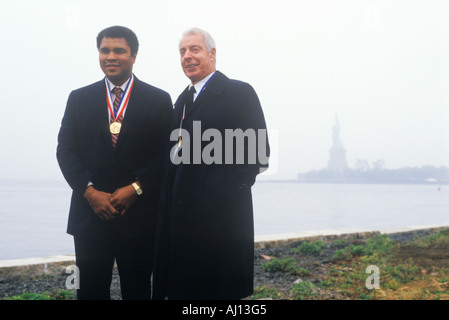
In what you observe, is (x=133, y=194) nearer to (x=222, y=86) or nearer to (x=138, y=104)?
(x=138, y=104)

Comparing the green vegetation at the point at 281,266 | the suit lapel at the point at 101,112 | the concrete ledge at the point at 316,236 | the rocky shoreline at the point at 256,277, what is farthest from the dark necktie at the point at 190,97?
the concrete ledge at the point at 316,236

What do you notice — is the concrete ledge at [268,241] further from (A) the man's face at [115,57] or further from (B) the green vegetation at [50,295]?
(A) the man's face at [115,57]

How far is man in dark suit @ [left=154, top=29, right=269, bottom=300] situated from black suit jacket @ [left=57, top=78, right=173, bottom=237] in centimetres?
12

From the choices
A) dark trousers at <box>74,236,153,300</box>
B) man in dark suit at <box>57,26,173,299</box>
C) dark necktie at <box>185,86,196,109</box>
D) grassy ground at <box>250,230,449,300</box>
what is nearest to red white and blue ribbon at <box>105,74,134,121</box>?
man in dark suit at <box>57,26,173,299</box>

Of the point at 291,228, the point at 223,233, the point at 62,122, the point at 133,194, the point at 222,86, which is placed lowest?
the point at 291,228

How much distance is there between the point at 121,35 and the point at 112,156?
772mm

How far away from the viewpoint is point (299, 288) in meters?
5.43

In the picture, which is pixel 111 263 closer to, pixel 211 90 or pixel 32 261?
pixel 211 90

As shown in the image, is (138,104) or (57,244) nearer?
(138,104)

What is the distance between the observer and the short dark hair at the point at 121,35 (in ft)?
10.0

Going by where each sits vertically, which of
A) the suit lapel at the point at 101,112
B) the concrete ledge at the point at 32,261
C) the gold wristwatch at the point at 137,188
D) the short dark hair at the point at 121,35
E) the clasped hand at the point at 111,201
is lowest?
the concrete ledge at the point at 32,261

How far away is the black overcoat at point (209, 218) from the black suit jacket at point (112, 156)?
5.2 inches
